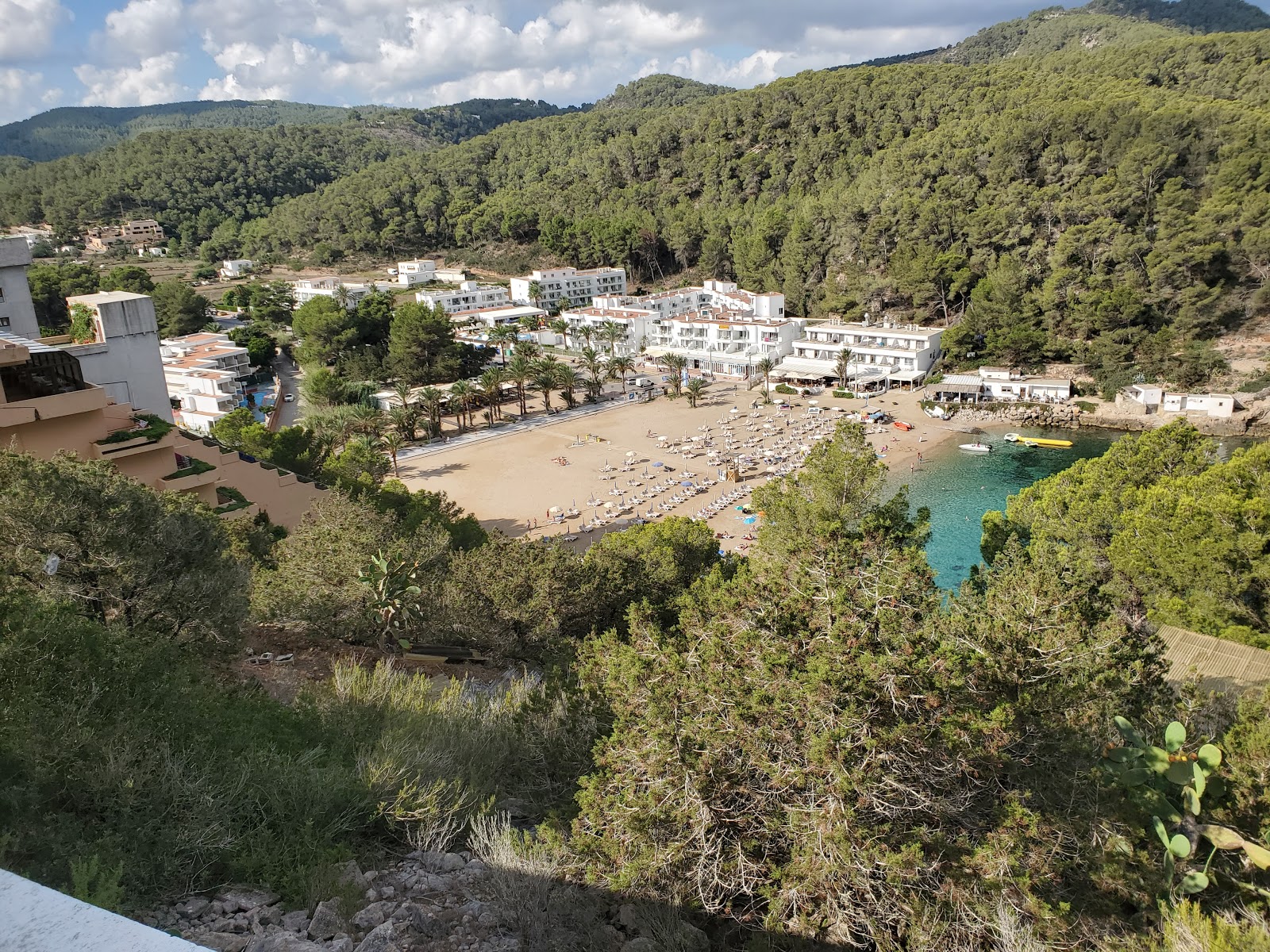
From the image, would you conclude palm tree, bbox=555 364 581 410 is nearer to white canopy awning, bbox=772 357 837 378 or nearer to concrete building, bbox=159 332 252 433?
white canopy awning, bbox=772 357 837 378

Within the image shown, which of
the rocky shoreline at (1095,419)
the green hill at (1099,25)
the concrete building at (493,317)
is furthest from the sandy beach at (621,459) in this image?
the green hill at (1099,25)

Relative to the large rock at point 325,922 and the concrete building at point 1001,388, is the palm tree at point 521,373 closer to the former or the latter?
the concrete building at point 1001,388

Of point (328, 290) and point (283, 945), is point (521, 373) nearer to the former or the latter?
point (328, 290)

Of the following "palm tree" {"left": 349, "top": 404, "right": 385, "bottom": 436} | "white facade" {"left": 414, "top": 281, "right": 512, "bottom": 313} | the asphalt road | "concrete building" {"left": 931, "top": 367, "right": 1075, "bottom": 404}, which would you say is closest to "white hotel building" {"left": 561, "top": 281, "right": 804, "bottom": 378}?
"white facade" {"left": 414, "top": 281, "right": 512, "bottom": 313}

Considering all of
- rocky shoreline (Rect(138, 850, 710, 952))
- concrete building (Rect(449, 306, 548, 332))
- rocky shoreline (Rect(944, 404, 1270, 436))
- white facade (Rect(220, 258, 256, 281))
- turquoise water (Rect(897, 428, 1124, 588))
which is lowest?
turquoise water (Rect(897, 428, 1124, 588))

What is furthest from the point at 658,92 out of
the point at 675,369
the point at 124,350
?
the point at 124,350
